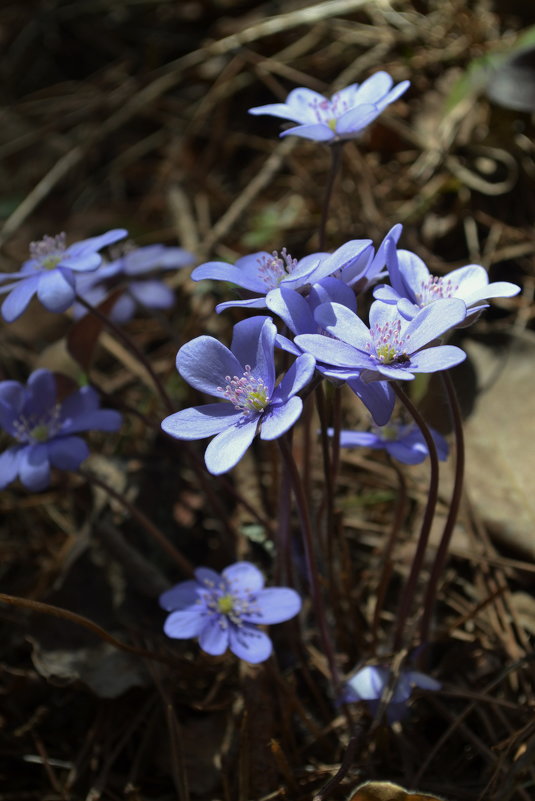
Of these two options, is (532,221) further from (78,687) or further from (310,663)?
(78,687)

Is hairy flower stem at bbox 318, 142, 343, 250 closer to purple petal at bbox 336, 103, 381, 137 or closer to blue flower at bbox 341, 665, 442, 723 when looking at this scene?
purple petal at bbox 336, 103, 381, 137

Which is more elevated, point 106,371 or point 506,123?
point 506,123

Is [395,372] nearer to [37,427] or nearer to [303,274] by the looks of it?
[303,274]

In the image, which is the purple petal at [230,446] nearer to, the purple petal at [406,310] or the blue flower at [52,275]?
the purple petal at [406,310]

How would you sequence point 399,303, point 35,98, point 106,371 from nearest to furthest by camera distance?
point 399,303 < point 106,371 < point 35,98

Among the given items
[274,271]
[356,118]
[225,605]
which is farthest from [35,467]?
[356,118]

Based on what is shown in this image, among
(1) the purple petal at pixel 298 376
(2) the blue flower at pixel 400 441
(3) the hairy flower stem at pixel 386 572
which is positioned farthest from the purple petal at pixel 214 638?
(1) the purple petal at pixel 298 376

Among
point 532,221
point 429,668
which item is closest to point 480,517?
point 429,668
